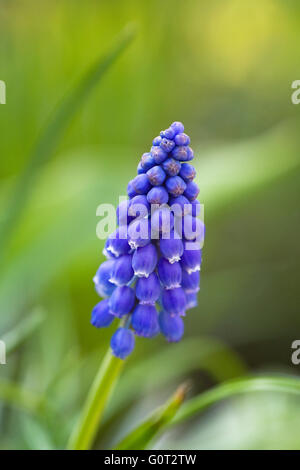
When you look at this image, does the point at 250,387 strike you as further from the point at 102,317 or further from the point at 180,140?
the point at 180,140

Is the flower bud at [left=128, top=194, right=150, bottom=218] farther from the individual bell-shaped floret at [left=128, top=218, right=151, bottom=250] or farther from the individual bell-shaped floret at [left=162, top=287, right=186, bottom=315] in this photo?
the individual bell-shaped floret at [left=162, top=287, right=186, bottom=315]

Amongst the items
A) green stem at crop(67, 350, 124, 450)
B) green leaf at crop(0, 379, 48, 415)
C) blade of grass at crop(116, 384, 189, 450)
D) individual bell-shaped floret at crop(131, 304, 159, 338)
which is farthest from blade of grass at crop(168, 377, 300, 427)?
green leaf at crop(0, 379, 48, 415)

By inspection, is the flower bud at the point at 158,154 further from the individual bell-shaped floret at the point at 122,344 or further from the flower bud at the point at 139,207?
the individual bell-shaped floret at the point at 122,344

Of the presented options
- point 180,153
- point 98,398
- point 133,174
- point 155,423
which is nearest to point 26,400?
point 98,398

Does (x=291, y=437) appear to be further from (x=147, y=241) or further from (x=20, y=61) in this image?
(x=20, y=61)

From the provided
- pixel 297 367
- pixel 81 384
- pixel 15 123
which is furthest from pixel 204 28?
pixel 81 384

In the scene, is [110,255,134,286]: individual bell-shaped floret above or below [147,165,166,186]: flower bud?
below
